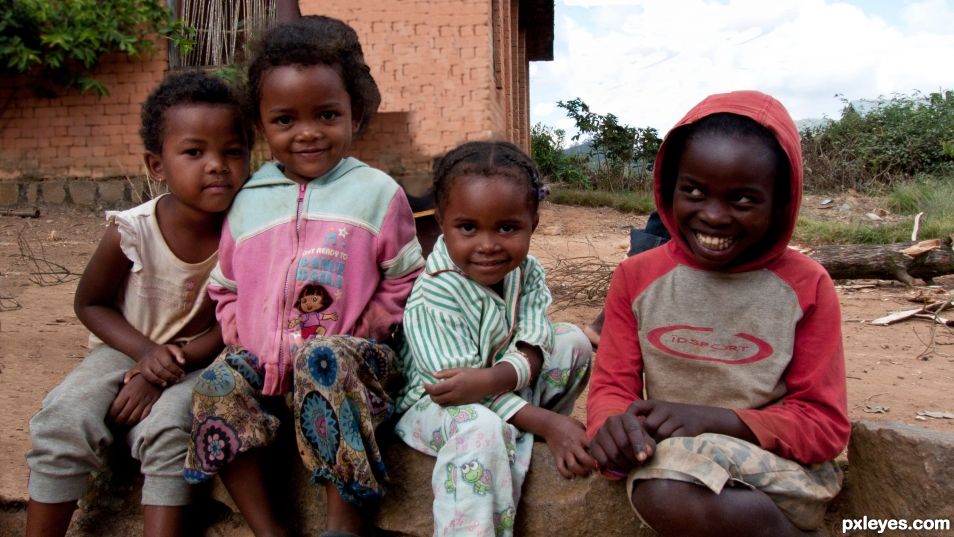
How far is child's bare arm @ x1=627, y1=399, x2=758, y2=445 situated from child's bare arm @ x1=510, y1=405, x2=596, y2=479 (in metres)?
0.21

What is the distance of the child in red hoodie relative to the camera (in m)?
1.58

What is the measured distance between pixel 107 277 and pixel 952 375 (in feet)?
11.3

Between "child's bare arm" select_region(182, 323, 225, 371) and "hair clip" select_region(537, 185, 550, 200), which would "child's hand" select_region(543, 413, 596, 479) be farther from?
"child's bare arm" select_region(182, 323, 225, 371)

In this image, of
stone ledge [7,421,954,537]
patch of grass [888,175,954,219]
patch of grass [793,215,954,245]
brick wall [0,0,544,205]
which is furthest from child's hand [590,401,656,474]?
patch of grass [888,175,954,219]

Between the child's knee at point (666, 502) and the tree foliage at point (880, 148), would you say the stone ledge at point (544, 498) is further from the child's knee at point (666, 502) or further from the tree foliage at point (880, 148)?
the tree foliage at point (880, 148)

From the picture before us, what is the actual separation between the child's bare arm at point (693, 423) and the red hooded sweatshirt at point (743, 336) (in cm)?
3

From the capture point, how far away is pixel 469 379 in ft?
5.93

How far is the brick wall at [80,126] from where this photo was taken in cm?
785

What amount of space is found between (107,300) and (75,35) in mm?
6382

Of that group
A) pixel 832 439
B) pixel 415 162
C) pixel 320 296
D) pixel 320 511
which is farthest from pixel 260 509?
pixel 415 162

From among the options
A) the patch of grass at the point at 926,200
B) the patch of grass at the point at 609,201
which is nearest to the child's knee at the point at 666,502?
the patch of grass at the point at 926,200

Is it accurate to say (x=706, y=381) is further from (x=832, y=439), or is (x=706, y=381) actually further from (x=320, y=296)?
(x=320, y=296)

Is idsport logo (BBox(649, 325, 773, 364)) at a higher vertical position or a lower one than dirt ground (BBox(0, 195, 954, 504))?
higher

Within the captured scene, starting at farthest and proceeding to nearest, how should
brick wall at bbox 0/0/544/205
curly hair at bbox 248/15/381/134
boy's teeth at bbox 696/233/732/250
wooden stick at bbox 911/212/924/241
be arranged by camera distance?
brick wall at bbox 0/0/544/205
wooden stick at bbox 911/212/924/241
curly hair at bbox 248/15/381/134
boy's teeth at bbox 696/233/732/250
